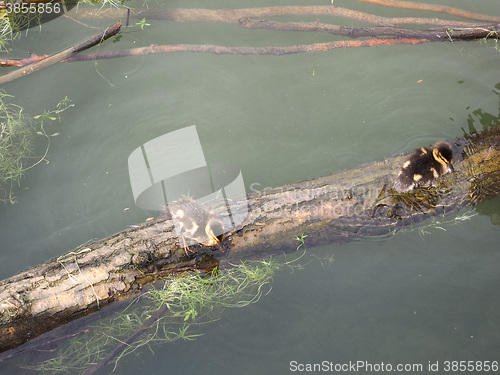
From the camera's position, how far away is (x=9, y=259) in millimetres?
4598

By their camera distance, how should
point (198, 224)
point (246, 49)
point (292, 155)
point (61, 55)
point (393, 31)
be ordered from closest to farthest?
point (198, 224) → point (292, 155) → point (393, 31) → point (61, 55) → point (246, 49)

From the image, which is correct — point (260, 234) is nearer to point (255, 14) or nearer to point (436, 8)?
point (255, 14)

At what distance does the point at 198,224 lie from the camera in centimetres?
364

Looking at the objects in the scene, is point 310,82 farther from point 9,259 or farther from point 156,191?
point 9,259

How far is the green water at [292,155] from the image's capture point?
13.2 feet

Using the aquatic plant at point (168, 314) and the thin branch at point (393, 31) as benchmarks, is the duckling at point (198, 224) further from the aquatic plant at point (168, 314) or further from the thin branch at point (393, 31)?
the thin branch at point (393, 31)

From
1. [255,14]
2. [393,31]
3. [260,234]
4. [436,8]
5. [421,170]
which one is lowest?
[260,234]

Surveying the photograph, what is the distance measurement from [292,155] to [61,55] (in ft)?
10.7

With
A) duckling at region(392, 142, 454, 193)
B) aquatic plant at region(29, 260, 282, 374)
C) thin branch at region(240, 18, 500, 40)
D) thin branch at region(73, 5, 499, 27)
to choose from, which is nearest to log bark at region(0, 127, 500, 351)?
duckling at region(392, 142, 454, 193)

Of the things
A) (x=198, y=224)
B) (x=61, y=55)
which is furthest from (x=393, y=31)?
(x=61, y=55)

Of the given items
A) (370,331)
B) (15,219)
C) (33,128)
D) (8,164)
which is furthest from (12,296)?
(370,331)

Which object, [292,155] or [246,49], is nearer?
[292,155]

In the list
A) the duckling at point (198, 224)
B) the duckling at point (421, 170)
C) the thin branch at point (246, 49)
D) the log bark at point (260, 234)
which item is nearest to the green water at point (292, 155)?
the thin branch at point (246, 49)

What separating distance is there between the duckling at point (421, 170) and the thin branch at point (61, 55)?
13.4 feet
